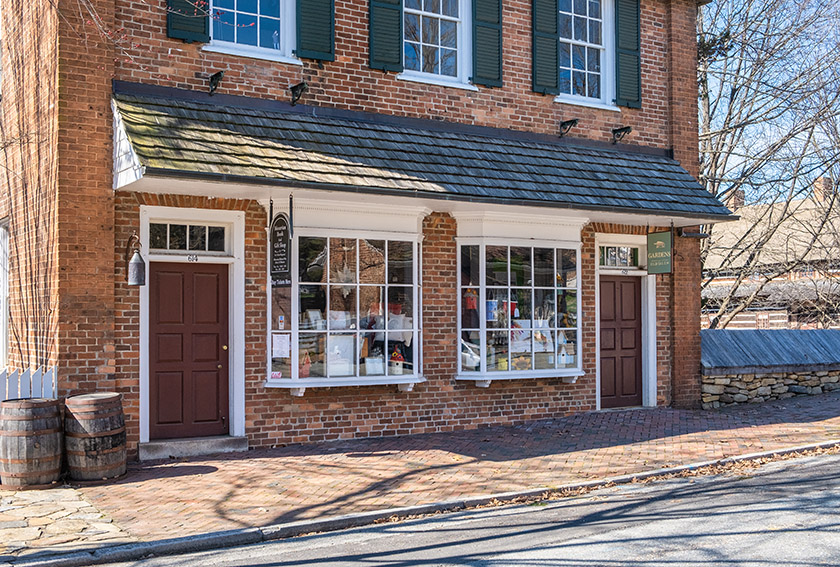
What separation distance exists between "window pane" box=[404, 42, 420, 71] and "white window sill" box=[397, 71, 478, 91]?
12cm

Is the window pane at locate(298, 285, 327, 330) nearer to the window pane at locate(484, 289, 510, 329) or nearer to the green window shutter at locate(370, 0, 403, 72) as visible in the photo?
the window pane at locate(484, 289, 510, 329)

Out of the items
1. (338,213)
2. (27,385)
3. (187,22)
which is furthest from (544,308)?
(27,385)

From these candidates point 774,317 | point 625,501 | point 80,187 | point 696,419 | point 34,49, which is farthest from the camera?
point 774,317

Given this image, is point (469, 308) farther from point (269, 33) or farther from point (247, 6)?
point (247, 6)

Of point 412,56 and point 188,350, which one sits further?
point 412,56

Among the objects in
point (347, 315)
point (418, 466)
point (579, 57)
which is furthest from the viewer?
point (579, 57)

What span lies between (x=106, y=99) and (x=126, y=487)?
14.4ft

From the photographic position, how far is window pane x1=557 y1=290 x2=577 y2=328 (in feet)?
41.2

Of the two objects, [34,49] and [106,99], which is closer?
[106,99]

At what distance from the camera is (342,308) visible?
1077cm

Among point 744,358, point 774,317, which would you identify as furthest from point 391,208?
point 774,317

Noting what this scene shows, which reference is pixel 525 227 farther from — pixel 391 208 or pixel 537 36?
pixel 537 36

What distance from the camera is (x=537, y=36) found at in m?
12.8

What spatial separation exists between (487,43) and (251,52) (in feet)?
11.8
